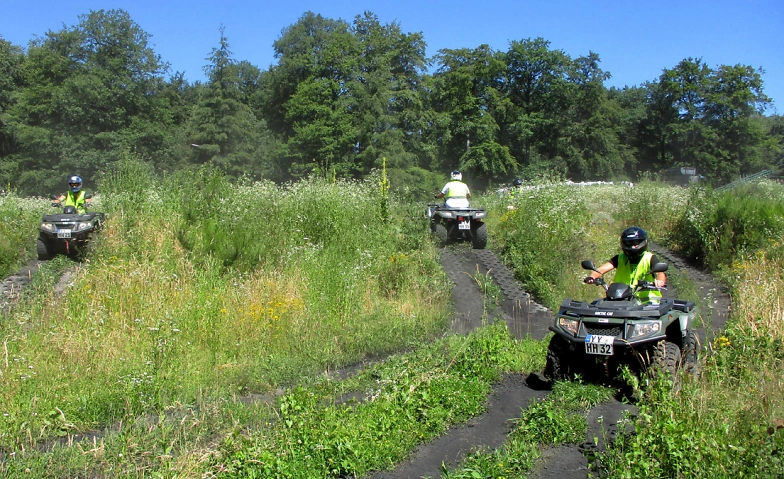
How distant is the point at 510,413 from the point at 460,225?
9192mm

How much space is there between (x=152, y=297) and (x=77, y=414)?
11.3 feet

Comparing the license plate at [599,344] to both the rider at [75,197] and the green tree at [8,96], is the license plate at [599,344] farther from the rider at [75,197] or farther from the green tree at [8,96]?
the green tree at [8,96]

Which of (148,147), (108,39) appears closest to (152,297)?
(148,147)

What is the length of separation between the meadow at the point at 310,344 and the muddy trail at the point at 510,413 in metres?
0.15

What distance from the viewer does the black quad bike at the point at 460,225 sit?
52.0 ft

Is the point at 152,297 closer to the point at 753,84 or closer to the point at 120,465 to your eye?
the point at 120,465

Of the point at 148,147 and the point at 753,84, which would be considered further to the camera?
the point at 753,84

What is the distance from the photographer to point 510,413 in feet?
22.6

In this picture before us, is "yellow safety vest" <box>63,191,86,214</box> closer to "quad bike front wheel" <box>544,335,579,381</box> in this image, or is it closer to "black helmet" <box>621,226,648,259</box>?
"quad bike front wheel" <box>544,335,579,381</box>

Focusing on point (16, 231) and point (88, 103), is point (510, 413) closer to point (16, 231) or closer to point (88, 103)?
point (16, 231)

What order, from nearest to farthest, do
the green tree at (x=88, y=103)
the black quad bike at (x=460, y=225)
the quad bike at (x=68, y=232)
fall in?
1. the quad bike at (x=68, y=232)
2. the black quad bike at (x=460, y=225)
3. the green tree at (x=88, y=103)

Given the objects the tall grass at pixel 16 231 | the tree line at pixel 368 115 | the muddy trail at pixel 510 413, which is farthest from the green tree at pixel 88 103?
the muddy trail at pixel 510 413

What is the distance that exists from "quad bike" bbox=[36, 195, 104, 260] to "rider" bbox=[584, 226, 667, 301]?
10.4 metres

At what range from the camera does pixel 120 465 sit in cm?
518
